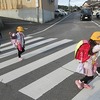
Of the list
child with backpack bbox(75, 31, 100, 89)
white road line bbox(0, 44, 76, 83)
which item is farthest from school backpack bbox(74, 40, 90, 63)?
white road line bbox(0, 44, 76, 83)

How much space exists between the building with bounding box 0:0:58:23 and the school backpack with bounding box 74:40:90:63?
71.4ft

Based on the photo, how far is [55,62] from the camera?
7.86 m

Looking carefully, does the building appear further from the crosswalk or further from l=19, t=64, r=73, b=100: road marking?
l=19, t=64, r=73, b=100: road marking

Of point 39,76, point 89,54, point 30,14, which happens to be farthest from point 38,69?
point 30,14

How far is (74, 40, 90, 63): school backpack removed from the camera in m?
4.63

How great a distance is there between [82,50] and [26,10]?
79.5 feet

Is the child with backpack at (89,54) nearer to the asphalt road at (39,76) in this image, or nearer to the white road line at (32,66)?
the asphalt road at (39,76)

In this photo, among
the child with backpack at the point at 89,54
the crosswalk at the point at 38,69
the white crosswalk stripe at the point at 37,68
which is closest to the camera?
the child with backpack at the point at 89,54

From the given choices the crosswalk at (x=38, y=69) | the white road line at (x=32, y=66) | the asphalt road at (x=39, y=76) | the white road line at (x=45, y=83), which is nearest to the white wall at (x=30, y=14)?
the crosswalk at (x=38, y=69)

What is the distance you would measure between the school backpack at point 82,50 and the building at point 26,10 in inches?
857

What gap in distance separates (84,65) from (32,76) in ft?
6.51

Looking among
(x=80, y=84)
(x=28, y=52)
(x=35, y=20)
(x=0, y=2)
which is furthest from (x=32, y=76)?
(x=0, y=2)

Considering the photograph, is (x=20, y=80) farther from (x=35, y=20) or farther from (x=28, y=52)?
(x=35, y=20)

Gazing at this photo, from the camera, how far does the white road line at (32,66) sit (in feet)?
20.9
